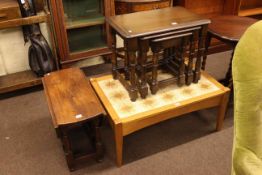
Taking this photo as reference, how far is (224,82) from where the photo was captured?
8.09ft

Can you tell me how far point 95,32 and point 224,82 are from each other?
1316 mm

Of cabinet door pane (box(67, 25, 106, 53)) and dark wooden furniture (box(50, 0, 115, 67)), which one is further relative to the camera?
cabinet door pane (box(67, 25, 106, 53))

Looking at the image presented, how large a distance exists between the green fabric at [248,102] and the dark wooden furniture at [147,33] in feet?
2.23

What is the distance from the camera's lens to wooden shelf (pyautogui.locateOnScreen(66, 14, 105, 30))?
2445mm

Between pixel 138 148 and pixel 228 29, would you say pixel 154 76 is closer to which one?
pixel 138 148

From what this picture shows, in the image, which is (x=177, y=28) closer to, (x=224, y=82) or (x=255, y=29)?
(x=255, y=29)

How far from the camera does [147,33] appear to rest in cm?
156

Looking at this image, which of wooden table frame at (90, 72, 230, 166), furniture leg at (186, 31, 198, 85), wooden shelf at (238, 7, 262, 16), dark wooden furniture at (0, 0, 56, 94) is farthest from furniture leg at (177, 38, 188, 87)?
wooden shelf at (238, 7, 262, 16)

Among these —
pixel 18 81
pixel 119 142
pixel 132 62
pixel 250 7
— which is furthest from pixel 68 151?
pixel 250 7

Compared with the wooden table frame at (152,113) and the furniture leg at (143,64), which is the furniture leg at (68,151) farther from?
the furniture leg at (143,64)

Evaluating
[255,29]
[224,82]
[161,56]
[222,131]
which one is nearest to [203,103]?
[222,131]

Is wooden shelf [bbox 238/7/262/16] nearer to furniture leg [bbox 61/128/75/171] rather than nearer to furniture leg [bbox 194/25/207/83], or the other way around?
furniture leg [bbox 194/25/207/83]

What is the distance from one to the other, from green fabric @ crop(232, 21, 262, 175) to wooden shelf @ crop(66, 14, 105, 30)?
5.76ft

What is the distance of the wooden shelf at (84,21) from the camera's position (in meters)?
2.45
